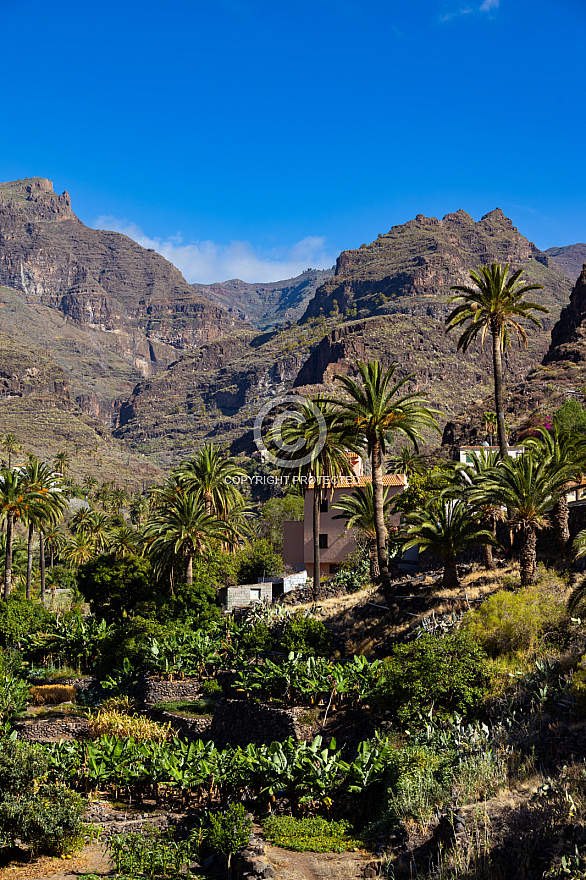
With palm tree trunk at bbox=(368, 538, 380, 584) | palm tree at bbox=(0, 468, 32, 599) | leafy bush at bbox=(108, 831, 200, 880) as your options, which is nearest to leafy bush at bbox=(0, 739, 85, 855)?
leafy bush at bbox=(108, 831, 200, 880)

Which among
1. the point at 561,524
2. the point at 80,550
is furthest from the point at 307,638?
the point at 80,550

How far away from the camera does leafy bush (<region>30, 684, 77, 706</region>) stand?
32125 mm

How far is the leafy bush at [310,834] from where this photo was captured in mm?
14914

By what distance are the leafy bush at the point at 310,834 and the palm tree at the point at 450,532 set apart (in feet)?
33.4

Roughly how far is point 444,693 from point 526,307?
16585mm

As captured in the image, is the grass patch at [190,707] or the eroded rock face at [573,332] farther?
the eroded rock face at [573,332]

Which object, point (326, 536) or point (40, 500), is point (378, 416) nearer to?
point (326, 536)

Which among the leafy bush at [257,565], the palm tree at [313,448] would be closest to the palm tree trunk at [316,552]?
the palm tree at [313,448]

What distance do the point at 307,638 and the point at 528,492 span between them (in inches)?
411

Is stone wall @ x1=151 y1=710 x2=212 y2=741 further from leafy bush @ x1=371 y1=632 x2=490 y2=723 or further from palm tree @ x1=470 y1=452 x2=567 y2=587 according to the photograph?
palm tree @ x1=470 y1=452 x2=567 y2=587

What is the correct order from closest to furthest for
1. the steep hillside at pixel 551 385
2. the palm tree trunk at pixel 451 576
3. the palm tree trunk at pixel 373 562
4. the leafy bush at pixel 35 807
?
the leafy bush at pixel 35 807 → the palm tree trunk at pixel 451 576 → the palm tree trunk at pixel 373 562 → the steep hillside at pixel 551 385

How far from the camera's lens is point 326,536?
161 ft

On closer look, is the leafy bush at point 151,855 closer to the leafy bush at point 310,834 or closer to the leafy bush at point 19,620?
the leafy bush at point 310,834

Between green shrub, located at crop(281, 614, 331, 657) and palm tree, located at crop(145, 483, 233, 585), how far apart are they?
10.9 m
